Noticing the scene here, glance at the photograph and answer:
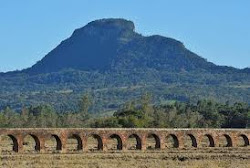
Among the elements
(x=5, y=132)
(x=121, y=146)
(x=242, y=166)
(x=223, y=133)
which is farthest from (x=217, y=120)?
(x=242, y=166)

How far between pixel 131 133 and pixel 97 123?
1249 inches

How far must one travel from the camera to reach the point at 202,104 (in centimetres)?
13675

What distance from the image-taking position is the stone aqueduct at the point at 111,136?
57.4m

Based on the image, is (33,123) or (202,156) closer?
(202,156)

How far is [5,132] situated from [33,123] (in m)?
51.6

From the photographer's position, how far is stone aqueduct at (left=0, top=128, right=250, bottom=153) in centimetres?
5744

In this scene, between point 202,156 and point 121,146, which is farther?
point 121,146

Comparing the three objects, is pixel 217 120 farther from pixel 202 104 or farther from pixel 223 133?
pixel 223 133

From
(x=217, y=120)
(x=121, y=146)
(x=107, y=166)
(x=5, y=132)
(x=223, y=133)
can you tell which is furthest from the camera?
(x=217, y=120)

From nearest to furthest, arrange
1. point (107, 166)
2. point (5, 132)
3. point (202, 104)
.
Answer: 1. point (107, 166)
2. point (5, 132)
3. point (202, 104)

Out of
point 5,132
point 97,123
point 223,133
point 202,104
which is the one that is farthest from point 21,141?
point 202,104

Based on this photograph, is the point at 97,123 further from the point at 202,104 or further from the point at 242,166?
the point at 242,166

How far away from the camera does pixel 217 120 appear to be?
10744 centimetres

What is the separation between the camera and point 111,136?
61938 mm
